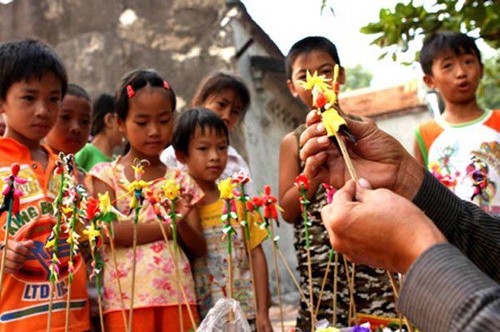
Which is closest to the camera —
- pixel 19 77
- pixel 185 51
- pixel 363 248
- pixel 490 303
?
pixel 490 303

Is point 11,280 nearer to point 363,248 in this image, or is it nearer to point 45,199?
point 45,199

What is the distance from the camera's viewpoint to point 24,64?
5.90ft

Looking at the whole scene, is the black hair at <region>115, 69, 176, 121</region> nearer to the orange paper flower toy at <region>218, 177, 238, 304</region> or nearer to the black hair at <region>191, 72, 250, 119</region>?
the black hair at <region>191, 72, 250, 119</region>

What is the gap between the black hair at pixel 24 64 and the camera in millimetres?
1784

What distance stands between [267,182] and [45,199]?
395 centimetres

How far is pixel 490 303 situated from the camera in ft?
2.19

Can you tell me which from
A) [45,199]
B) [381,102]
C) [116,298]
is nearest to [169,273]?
[116,298]

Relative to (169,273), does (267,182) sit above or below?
above

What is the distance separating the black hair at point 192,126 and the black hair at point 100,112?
879 mm

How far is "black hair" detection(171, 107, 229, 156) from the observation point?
2.18 m

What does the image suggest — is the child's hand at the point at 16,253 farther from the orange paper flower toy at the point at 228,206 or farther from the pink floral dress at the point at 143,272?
the orange paper flower toy at the point at 228,206

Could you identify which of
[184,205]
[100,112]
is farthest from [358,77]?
[184,205]

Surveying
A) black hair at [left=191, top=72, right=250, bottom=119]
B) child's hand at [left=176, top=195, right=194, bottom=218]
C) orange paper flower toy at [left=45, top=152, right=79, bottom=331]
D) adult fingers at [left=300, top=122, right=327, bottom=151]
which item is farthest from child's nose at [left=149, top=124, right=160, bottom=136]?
adult fingers at [left=300, top=122, right=327, bottom=151]

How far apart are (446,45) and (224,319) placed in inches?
64.0
